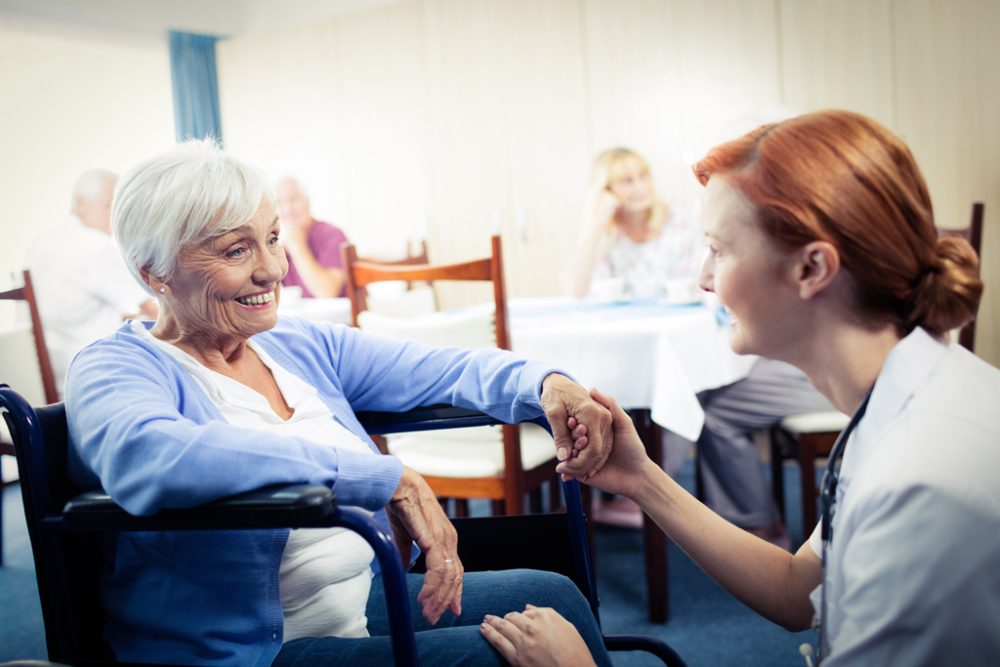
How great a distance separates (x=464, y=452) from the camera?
7.44 feet

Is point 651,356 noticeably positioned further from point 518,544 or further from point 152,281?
point 152,281

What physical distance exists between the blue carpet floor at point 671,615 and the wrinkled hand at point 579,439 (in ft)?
3.52

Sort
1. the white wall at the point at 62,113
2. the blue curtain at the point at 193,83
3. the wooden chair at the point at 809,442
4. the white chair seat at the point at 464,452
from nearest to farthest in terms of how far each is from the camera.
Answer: the white chair seat at the point at 464,452 → the wooden chair at the point at 809,442 → the white wall at the point at 62,113 → the blue curtain at the point at 193,83

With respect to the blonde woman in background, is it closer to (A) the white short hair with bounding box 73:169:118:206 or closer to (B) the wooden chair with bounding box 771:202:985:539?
(B) the wooden chair with bounding box 771:202:985:539

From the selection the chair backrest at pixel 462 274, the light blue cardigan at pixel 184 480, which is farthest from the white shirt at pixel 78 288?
the light blue cardigan at pixel 184 480

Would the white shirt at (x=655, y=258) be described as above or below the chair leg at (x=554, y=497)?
above

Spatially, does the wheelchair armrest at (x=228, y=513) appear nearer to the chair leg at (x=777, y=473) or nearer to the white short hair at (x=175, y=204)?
the white short hair at (x=175, y=204)

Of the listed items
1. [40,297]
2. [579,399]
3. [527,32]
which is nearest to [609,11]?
[527,32]

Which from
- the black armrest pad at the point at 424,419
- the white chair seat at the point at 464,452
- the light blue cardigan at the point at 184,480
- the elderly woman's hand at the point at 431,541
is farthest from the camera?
the white chair seat at the point at 464,452

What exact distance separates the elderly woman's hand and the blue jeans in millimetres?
38

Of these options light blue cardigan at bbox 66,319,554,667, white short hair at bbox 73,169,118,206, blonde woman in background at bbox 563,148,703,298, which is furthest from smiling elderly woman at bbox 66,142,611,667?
white short hair at bbox 73,169,118,206

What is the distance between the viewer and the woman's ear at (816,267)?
836mm

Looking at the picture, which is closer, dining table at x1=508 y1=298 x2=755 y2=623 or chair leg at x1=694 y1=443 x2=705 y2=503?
dining table at x1=508 y1=298 x2=755 y2=623

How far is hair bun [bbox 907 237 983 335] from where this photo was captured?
0.84 m
